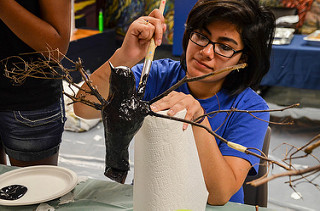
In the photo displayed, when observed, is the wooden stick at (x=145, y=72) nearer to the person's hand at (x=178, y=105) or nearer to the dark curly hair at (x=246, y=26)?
the person's hand at (x=178, y=105)

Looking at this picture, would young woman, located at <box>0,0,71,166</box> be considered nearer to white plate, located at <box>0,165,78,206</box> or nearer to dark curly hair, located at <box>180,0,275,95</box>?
white plate, located at <box>0,165,78,206</box>

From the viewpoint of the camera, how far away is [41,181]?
0.92 meters

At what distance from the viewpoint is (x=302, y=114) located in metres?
3.08

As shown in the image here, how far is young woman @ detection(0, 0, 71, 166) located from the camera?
94 centimetres

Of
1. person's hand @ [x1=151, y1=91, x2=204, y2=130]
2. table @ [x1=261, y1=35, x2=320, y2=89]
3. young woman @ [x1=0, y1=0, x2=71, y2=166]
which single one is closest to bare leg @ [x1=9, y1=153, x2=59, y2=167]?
young woman @ [x1=0, y1=0, x2=71, y2=166]

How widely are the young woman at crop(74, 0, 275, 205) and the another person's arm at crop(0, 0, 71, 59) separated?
0.18m

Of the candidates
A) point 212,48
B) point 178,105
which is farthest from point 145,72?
point 212,48

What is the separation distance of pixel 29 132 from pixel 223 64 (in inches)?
26.3

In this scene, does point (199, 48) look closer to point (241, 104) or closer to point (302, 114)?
point (241, 104)

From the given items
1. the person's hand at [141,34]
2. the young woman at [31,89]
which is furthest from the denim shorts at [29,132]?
the person's hand at [141,34]

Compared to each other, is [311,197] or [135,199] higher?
[135,199]

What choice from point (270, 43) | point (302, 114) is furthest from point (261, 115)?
point (302, 114)

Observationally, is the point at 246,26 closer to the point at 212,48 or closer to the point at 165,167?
the point at 212,48

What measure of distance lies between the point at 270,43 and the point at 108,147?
667 mm
